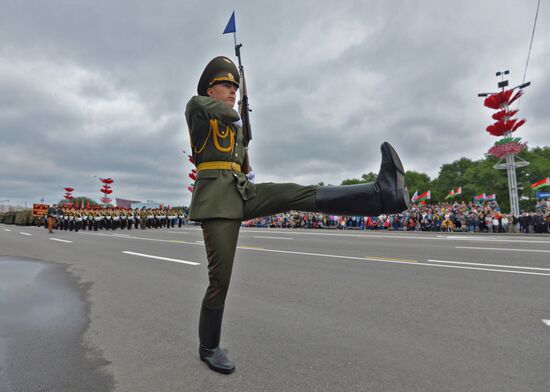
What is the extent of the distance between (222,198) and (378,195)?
101 cm

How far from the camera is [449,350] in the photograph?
265 cm

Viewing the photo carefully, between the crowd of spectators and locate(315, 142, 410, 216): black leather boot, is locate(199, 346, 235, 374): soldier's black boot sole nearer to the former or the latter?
locate(315, 142, 410, 216): black leather boot

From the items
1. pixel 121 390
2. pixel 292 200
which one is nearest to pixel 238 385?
pixel 121 390

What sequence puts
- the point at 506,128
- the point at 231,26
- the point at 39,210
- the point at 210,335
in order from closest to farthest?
the point at 210,335, the point at 231,26, the point at 506,128, the point at 39,210

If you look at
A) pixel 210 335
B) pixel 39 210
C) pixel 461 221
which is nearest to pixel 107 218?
pixel 39 210

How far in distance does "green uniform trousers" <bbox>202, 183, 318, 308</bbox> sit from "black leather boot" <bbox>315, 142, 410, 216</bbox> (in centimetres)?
14

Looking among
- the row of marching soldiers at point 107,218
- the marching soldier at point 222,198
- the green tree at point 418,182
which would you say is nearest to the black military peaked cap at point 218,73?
the marching soldier at point 222,198

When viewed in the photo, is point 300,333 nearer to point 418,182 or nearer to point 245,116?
point 245,116

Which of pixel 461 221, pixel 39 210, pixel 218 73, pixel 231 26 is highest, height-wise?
pixel 231 26

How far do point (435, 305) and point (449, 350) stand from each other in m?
1.38

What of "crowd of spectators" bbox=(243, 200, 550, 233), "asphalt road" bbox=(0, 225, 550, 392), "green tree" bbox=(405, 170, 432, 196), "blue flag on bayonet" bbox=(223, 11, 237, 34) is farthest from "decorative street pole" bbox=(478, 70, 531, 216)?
"green tree" bbox=(405, 170, 432, 196)

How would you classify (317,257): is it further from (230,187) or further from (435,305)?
(230,187)

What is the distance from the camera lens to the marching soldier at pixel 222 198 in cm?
223

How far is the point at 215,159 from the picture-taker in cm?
236
